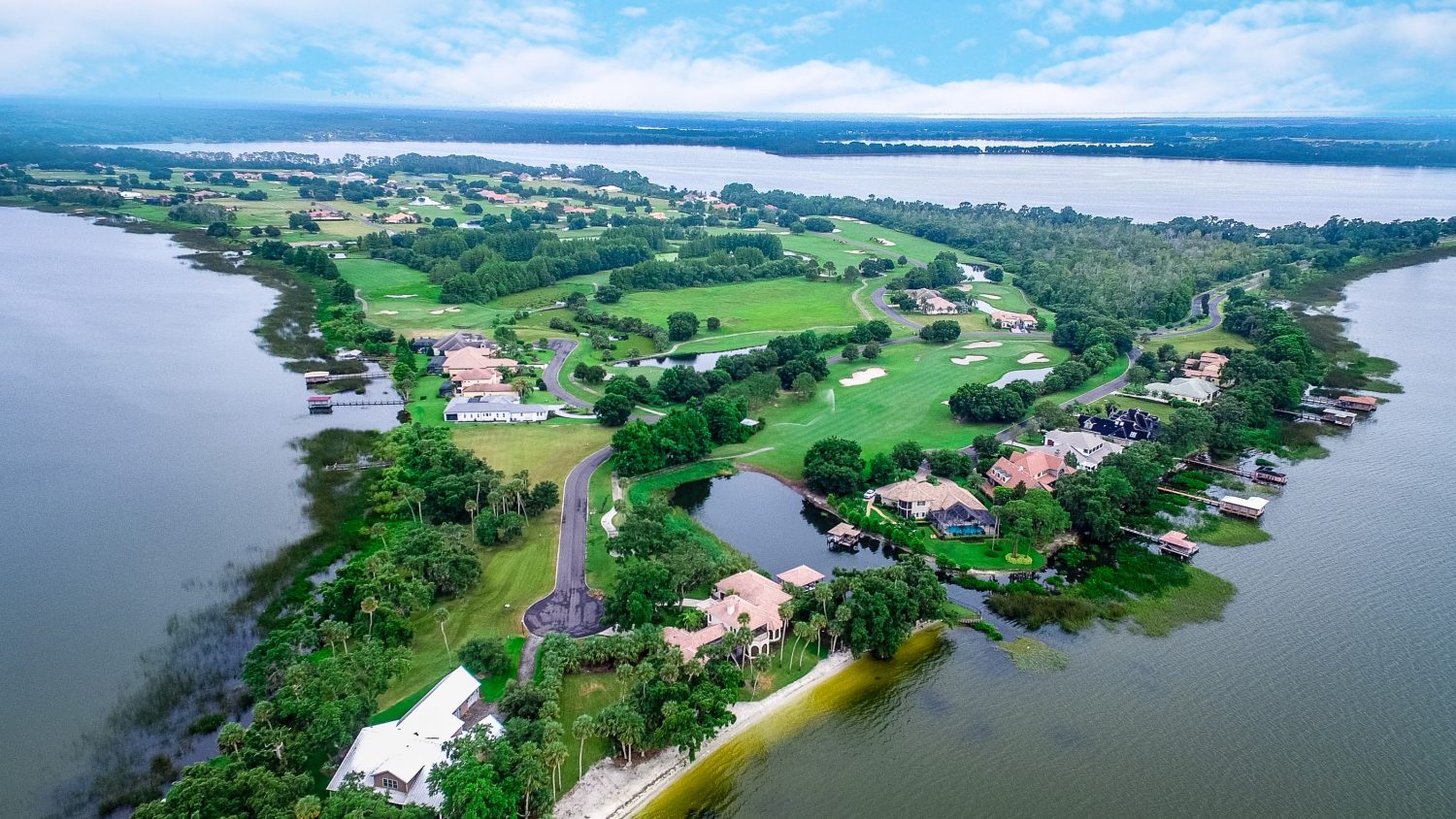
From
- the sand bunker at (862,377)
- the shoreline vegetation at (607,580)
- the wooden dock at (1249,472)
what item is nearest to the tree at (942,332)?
the shoreline vegetation at (607,580)

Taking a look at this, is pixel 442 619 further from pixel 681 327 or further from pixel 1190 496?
pixel 681 327

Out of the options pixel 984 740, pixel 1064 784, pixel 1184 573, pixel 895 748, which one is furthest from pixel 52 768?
pixel 1184 573

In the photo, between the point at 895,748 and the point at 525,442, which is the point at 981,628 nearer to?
the point at 895,748

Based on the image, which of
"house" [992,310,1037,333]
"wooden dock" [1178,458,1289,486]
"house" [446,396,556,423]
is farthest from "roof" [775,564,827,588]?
"house" [992,310,1037,333]

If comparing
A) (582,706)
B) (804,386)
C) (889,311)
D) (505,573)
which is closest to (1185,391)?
(804,386)

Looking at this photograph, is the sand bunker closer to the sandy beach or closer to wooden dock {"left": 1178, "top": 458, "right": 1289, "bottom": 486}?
wooden dock {"left": 1178, "top": 458, "right": 1289, "bottom": 486}

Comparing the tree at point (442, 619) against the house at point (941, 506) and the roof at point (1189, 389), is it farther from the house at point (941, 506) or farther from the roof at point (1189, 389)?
the roof at point (1189, 389)
